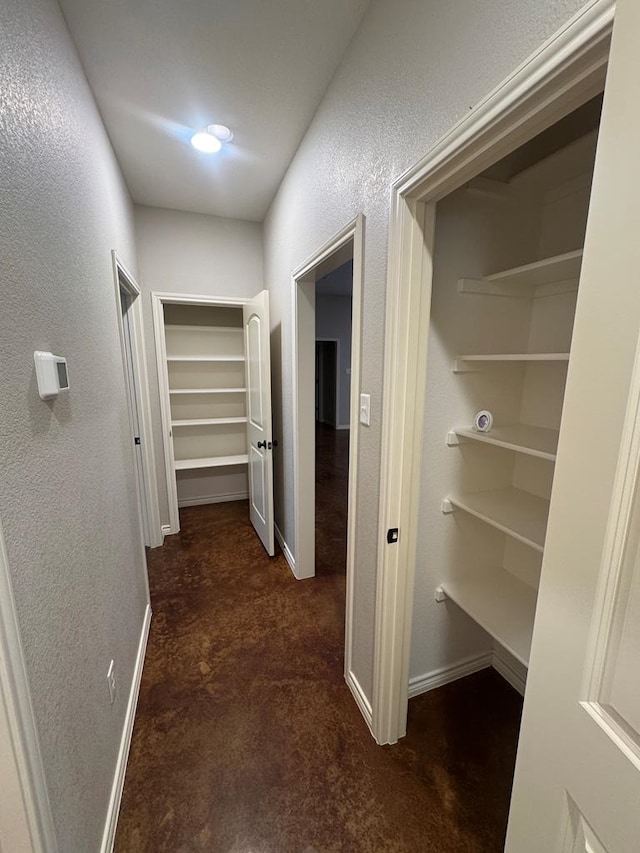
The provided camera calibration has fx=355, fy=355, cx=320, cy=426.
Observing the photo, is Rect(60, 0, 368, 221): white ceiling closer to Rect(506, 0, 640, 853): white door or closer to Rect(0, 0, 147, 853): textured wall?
Rect(0, 0, 147, 853): textured wall

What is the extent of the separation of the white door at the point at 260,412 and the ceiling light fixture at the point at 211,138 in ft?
2.67

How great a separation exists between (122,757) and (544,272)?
2.39 m

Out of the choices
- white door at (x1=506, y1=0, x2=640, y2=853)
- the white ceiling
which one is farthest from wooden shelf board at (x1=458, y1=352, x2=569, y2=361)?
the white ceiling

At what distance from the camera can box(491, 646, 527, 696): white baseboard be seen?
170 centimetres

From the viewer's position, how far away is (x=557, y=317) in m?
1.44

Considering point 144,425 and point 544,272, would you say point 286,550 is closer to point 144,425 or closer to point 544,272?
point 144,425

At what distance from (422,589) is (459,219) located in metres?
1.51

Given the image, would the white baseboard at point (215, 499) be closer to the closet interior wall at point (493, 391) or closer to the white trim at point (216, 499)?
the white trim at point (216, 499)

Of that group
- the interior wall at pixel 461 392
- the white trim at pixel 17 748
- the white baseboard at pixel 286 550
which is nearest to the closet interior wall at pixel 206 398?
the white baseboard at pixel 286 550

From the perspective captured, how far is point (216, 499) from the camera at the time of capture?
12.8ft

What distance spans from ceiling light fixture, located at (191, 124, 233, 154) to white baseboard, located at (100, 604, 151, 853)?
2.66 m

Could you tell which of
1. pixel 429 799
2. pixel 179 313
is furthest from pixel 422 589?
pixel 179 313

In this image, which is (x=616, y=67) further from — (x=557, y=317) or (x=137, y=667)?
(x=137, y=667)

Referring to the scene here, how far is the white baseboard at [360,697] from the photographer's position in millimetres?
1515
